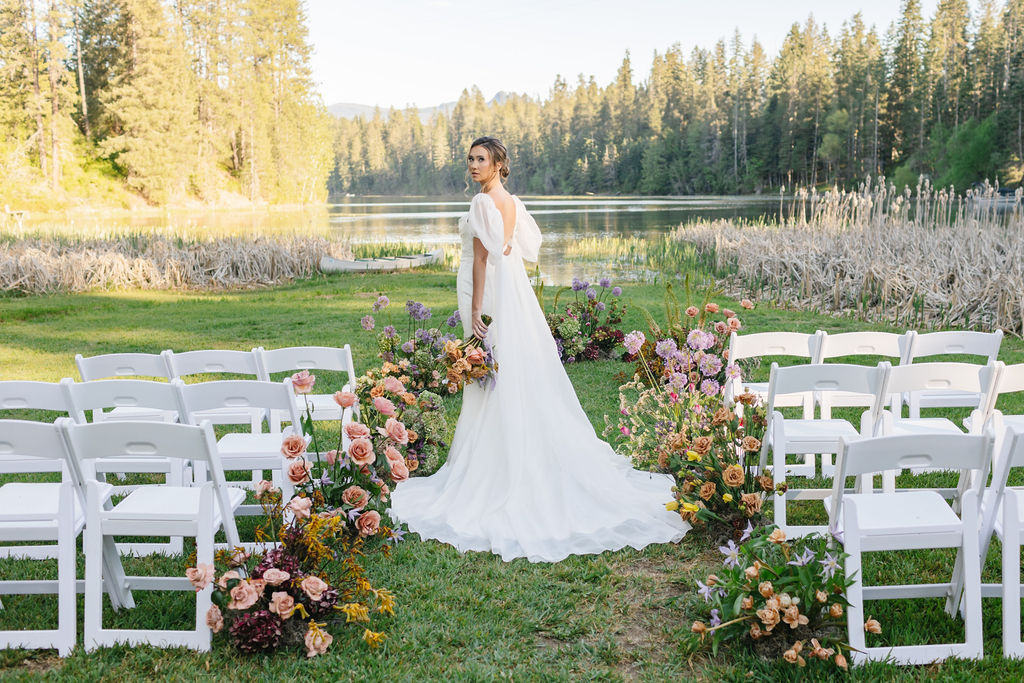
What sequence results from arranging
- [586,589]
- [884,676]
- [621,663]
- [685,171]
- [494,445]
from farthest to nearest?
[685,171] < [494,445] < [586,589] < [621,663] < [884,676]

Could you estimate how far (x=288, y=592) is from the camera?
3168 mm

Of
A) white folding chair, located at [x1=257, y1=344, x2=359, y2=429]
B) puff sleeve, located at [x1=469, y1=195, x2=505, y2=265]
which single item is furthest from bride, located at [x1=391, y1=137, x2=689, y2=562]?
white folding chair, located at [x1=257, y1=344, x2=359, y2=429]

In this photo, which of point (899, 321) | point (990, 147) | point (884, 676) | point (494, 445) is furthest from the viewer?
point (990, 147)

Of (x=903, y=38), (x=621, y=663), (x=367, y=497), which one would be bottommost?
(x=621, y=663)

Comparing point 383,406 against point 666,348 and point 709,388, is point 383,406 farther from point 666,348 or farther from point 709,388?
point 666,348

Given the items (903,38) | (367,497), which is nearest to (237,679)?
(367,497)

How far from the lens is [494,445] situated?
4.73 m

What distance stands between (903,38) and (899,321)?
63.0 meters

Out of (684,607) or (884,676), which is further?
(684,607)

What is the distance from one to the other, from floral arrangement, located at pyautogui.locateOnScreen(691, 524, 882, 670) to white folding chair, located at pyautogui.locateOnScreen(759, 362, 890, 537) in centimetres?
64

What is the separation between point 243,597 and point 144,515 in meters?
0.53

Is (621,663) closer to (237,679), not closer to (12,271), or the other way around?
(237,679)

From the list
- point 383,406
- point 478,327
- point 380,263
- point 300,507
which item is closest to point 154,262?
point 380,263

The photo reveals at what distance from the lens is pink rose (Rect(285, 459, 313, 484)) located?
3.49 m
